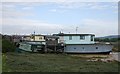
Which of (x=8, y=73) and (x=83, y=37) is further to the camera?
(x=83, y=37)

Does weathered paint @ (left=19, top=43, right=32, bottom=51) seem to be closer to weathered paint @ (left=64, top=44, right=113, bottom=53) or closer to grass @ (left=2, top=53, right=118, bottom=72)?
weathered paint @ (left=64, top=44, right=113, bottom=53)

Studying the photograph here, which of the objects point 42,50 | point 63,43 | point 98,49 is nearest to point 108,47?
point 98,49

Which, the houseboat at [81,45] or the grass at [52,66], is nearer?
the grass at [52,66]

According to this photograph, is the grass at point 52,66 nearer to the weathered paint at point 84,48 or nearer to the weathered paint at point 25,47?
the weathered paint at point 84,48

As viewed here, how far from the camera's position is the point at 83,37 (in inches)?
1539

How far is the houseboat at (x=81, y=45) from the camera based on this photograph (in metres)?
36.9

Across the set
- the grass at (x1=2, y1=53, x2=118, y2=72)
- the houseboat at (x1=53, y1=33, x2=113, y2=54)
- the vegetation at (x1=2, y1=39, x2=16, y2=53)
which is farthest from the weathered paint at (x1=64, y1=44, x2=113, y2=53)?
the grass at (x1=2, y1=53, x2=118, y2=72)

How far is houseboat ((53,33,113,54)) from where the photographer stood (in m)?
36.9

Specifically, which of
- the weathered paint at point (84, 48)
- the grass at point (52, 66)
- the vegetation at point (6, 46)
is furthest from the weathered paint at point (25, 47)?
the grass at point (52, 66)

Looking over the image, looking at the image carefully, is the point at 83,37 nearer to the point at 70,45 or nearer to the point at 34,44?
the point at 70,45

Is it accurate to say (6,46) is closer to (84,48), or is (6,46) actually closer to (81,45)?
(81,45)

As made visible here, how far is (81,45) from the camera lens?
36844 millimetres

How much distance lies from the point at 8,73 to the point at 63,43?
2443 centimetres

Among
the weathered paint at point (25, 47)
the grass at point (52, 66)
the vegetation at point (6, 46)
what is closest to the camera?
the grass at point (52, 66)
